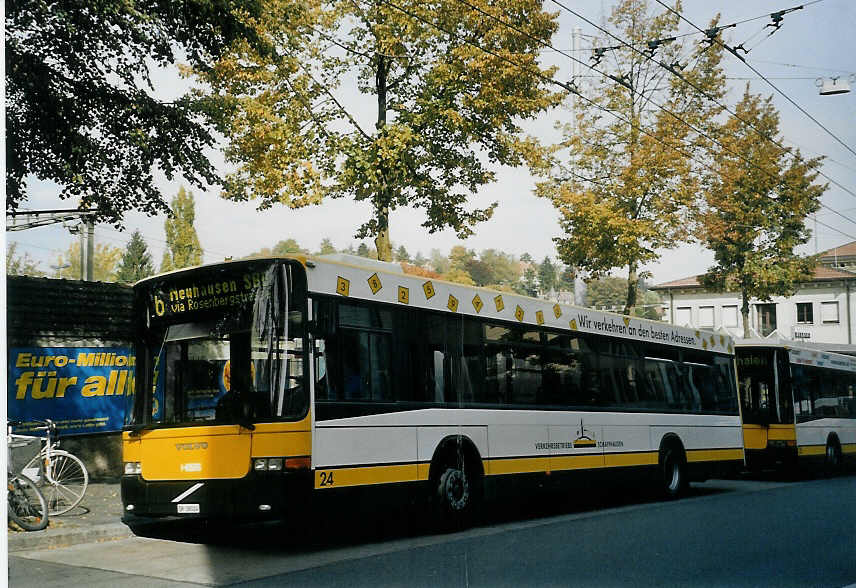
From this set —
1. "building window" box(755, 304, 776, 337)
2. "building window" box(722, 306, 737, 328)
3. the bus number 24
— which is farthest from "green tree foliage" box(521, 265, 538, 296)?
"building window" box(722, 306, 737, 328)

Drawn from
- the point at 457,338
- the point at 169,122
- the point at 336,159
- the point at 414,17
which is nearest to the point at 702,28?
the point at 414,17

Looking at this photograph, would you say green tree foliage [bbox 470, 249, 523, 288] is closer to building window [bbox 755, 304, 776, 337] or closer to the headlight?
the headlight

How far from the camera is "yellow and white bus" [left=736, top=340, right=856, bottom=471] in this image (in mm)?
20344

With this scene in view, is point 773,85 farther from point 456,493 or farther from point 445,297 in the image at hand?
point 456,493

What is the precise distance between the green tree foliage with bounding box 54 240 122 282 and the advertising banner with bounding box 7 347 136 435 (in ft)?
3.55

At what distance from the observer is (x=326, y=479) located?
30.0 feet

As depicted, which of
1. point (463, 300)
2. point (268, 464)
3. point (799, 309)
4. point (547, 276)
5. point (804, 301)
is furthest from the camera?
point (799, 309)

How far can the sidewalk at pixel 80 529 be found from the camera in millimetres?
9562

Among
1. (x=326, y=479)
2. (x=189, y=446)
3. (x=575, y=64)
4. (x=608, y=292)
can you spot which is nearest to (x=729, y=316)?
(x=608, y=292)

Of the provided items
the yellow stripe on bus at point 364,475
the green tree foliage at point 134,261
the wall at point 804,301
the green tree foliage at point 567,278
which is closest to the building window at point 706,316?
the wall at point 804,301

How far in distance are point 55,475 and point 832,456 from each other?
17.3 metres

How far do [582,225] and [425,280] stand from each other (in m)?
11.6

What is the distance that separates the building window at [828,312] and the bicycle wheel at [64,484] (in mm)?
25523

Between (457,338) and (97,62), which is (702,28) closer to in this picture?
(457,338)
